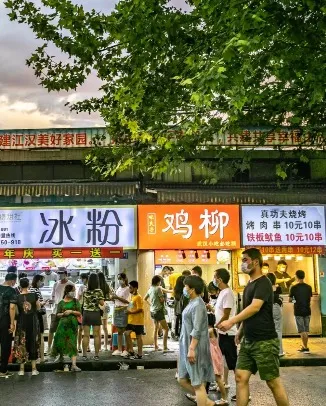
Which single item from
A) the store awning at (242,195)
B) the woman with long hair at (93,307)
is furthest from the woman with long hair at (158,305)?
the store awning at (242,195)

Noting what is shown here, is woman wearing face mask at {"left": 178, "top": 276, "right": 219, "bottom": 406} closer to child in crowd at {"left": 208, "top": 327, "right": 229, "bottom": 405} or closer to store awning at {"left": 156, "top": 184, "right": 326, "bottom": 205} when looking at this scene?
child in crowd at {"left": 208, "top": 327, "right": 229, "bottom": 405}

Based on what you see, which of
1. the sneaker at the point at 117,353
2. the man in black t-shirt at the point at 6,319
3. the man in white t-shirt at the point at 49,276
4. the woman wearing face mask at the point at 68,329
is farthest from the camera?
the man in white t-shirt at the point at 49,276

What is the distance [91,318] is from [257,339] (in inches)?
251

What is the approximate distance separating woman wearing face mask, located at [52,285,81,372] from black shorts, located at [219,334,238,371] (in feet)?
12.2

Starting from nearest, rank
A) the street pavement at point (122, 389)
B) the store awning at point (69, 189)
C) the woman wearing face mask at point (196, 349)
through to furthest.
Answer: the woman wearing face mask at point (196, 349) → the street pavement at point (122, 389) → the store awning at point (69, 189)

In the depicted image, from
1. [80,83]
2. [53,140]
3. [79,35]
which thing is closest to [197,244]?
[53,140]

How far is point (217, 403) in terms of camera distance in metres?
8.34

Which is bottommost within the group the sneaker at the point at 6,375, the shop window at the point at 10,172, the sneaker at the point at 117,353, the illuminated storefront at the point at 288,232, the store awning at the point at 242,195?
the sneaker at the point at 6,375

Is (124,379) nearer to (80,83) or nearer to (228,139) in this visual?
(80,83)

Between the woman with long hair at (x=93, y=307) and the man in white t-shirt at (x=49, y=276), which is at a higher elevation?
the man in white t-shirt at (x=49, y=276)

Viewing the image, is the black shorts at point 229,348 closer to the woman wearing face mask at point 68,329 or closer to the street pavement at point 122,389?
the street pavement at point 122,389

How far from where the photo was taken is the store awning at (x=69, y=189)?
1553 cm

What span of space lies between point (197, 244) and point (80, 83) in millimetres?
5846

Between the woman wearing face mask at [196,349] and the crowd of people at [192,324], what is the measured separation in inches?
0.5
